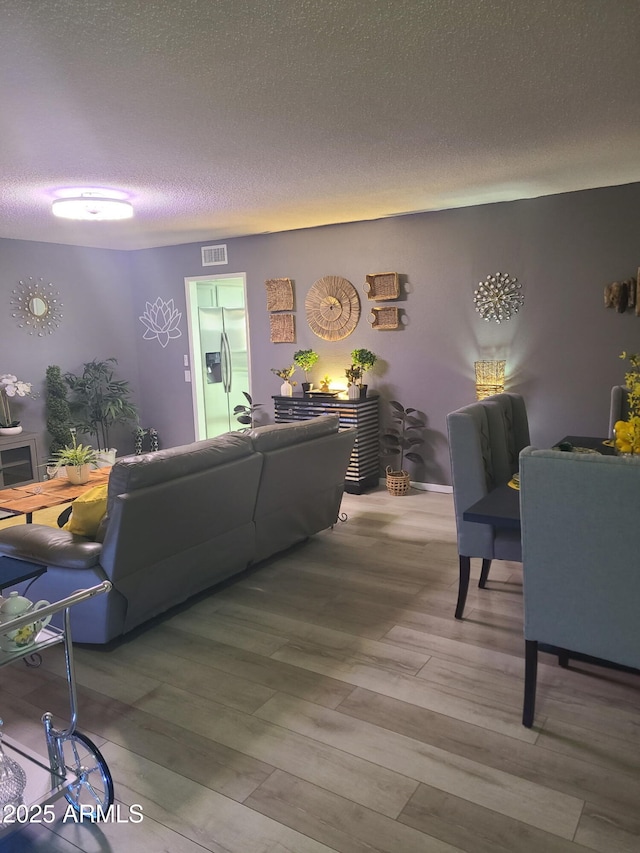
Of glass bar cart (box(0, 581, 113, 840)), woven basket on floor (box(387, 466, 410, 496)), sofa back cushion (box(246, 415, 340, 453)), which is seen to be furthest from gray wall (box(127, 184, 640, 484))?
glass bar cart (box(0, 581, 113, 840))

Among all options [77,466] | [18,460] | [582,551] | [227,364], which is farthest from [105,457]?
[582,551]

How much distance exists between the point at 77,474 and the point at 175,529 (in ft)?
5.69

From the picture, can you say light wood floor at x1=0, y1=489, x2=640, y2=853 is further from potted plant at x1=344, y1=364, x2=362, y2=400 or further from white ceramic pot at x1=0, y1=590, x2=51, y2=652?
potted plant at x1=344, y1=364, x2=362, y2=400

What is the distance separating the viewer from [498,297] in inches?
196

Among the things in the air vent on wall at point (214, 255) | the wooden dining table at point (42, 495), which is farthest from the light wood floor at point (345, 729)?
the air vent on wall at point (214, 255)

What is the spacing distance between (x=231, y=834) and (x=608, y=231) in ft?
14.4

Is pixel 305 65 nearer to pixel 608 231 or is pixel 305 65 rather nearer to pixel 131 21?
pixel 131 21

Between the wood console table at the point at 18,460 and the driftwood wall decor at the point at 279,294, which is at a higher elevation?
the driftwood wall decor at the point at 279,294

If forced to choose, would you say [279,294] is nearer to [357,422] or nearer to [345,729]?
[357,422]

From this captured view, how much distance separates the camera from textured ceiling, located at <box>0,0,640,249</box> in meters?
1.84

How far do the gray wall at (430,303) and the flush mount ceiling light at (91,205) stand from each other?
6.83ft

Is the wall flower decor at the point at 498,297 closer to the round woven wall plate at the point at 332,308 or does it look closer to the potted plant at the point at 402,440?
the potted plant at the point at 402,440

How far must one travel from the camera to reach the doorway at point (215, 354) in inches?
273

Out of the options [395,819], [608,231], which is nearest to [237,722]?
[395,819]
